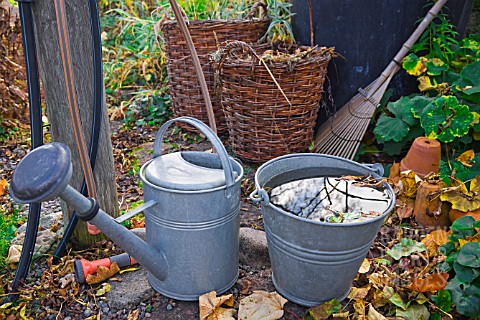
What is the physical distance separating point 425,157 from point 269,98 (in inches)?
33.7

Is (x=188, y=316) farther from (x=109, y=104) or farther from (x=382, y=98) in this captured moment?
(x=109, y=104)

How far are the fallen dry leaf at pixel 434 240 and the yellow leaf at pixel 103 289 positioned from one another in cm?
127

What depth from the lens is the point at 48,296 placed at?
1658 millimetres

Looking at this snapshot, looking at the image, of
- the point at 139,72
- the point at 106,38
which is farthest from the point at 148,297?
the point at 106,38

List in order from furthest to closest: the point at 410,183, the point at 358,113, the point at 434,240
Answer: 1. the point at 358,113
2. the point at 410,183
3. the point at 434,240

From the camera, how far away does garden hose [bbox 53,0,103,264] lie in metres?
1.57

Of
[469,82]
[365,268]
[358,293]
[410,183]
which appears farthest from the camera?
[469,82]

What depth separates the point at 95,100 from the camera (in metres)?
1.66

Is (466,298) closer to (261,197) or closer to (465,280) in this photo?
(465,280)

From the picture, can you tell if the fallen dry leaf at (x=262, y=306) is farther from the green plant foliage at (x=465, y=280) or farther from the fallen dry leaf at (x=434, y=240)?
the fallen dry leaf at (x=434, y=240)

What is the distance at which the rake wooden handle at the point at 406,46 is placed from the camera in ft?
8.32

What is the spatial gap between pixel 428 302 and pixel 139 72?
3.30 m

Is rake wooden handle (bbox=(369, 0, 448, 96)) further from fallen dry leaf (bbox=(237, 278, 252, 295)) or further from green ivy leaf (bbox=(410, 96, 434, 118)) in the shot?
fallen dry leaf (bbox=(237, 278, 252, 295))

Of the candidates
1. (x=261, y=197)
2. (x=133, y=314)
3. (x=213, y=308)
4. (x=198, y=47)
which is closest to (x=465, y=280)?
(x=261, y=197)
